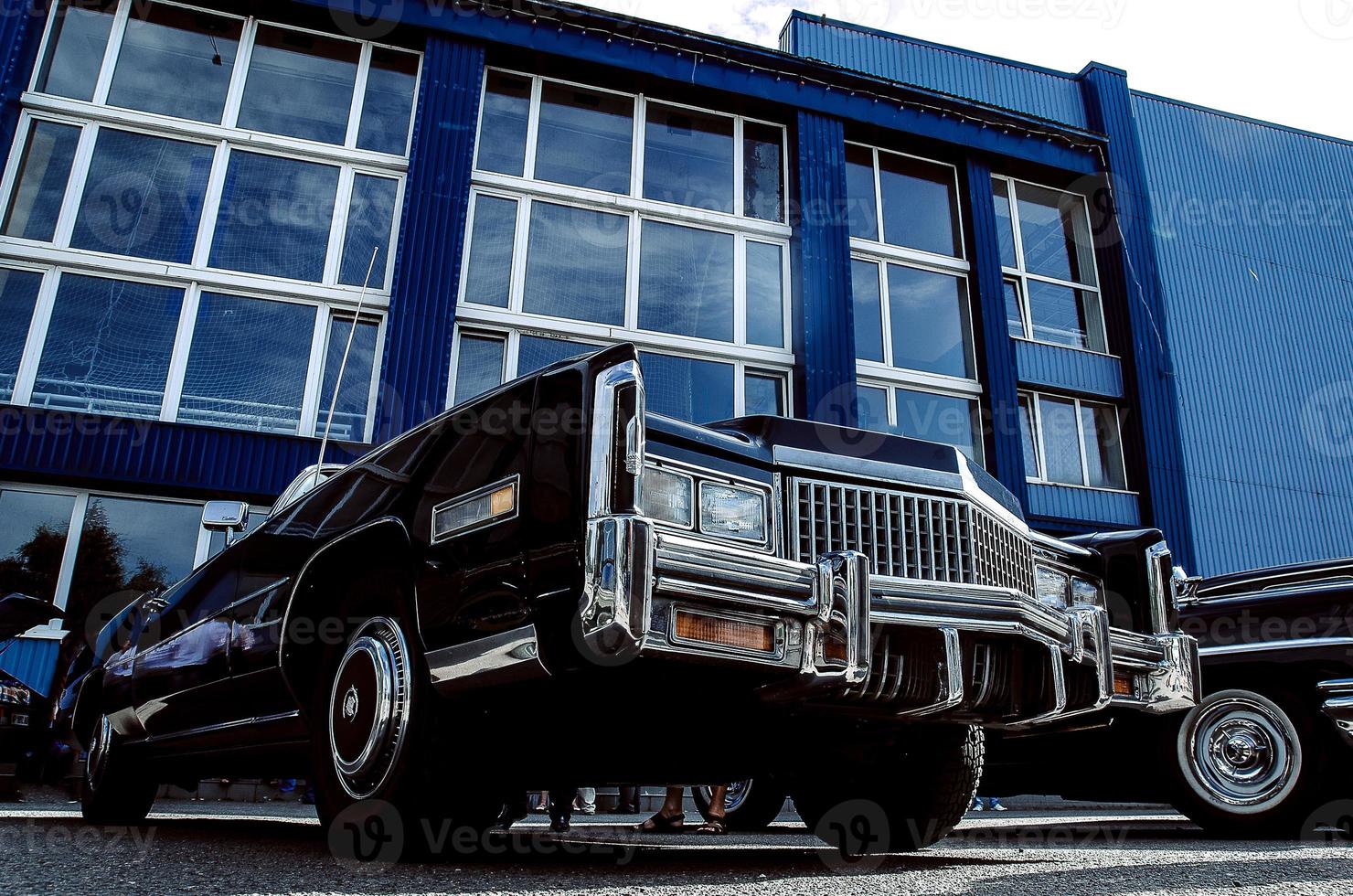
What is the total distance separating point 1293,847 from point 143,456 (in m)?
11.0

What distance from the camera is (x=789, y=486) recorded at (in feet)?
9.60

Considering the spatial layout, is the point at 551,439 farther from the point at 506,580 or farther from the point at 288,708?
the point at 288,708

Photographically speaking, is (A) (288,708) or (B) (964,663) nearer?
(B) (964,663)

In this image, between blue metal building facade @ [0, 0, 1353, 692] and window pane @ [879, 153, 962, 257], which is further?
window pane @ [879, 153, 962, 257]

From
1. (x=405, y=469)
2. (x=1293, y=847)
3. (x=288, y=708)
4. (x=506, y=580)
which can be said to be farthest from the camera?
(x=1293, y=847)

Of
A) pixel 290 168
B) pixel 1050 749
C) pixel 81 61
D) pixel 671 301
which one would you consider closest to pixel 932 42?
pixel 671 301

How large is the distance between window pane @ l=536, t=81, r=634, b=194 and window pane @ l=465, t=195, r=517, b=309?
0.82 meters

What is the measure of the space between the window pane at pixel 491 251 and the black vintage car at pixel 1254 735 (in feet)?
30.4

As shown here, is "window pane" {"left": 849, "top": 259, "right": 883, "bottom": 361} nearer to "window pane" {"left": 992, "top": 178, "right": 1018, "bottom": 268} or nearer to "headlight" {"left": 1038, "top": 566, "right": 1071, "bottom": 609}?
"window pane" {"left": 992, "top": 178, "right": 1018, "bottom": 268}

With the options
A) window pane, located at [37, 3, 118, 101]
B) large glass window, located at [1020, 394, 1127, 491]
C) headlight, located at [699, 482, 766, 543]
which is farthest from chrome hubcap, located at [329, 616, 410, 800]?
large glass window, located at [1020, 394, 1127, 491]

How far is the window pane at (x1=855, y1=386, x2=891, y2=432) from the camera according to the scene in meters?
13.7

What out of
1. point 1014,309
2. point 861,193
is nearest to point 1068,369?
point 1014,309

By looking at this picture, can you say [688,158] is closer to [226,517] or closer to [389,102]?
[389,102]

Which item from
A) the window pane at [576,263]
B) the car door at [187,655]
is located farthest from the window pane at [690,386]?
the car door at [187,655]
